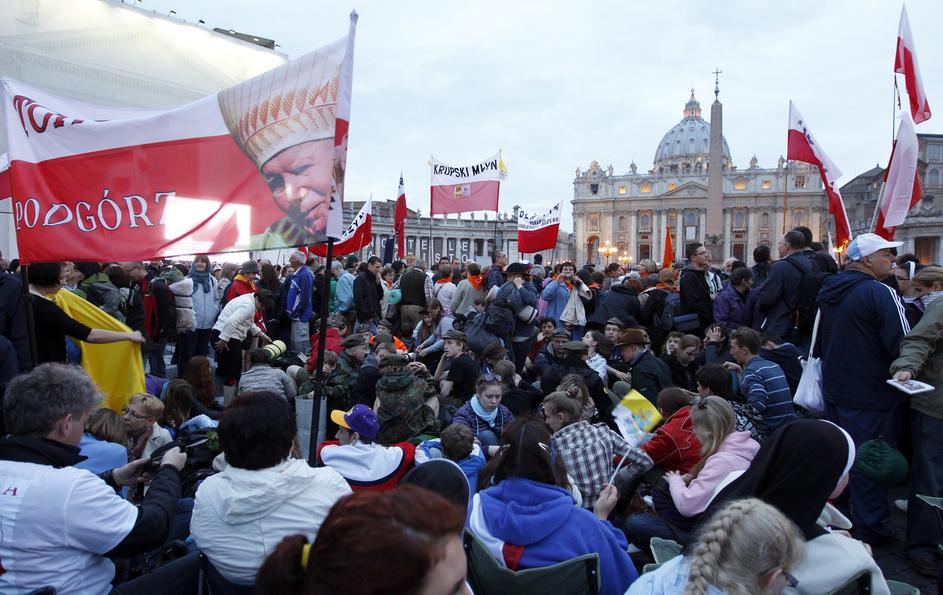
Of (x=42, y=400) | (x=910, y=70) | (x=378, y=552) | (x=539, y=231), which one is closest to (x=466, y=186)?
(x=539, y=231)

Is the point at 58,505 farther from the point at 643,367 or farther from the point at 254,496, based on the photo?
the point at 643,367

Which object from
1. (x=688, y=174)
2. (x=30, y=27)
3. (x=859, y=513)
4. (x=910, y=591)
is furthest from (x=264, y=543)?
(x=688, y=174)

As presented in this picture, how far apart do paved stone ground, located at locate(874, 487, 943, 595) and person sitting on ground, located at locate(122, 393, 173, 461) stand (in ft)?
15.0

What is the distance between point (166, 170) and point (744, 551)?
3352 millimetres

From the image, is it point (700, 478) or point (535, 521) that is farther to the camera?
point (700, 478)

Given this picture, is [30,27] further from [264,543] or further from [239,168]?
[264,543]

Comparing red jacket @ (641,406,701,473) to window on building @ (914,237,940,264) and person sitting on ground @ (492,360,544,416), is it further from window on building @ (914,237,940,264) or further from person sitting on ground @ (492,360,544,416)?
window on building @ (914,237,940,264)

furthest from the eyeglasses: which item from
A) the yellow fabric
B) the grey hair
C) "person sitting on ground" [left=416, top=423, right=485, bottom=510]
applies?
"person sitting on ground" [left=416, top=423, right=485, bottom=510]

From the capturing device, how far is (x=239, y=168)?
3.47 m

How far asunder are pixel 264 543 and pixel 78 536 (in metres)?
0.61

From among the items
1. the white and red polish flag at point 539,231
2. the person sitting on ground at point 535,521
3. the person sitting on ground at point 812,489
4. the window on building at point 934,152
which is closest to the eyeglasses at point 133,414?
the person sitting on ground at point 535,521

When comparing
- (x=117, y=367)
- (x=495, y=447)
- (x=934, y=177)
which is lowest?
(x=495, y=447)

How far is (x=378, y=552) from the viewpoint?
113 centimetres

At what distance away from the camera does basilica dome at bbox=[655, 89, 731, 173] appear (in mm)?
108750
